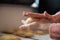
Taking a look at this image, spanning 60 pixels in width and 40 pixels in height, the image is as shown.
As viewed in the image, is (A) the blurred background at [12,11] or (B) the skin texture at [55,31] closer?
(B) the skin texture at [55,31]

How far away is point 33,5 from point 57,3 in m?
0.29

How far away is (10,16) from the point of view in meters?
1.79

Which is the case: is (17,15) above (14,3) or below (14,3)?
below

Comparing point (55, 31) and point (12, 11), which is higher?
point (12, 11)

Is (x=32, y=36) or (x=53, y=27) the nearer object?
(x=53, y=27)

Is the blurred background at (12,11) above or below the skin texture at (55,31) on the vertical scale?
above

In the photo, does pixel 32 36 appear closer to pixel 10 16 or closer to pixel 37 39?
pixel 37 39

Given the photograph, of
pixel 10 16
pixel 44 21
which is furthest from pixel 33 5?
pixel 44 21

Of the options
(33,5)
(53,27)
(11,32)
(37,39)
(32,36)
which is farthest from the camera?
(33,5)

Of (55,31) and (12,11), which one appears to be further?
(12,11)

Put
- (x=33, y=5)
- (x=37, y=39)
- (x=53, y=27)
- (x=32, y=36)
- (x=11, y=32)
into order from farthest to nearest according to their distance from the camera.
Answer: (x=33, y=5) → (x=11, y=32) → (x=32, y=36) → (x=37, y=39) → (x=53, y=27)

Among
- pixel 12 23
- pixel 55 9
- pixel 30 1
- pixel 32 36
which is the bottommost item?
pixel 32 36

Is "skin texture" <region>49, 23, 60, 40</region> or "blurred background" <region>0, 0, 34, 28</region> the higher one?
"blurred background" <region>0, 0, 34, 28</region>

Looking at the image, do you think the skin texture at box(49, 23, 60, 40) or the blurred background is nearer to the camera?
the skin texture at box(49, 23, 60, 40)
